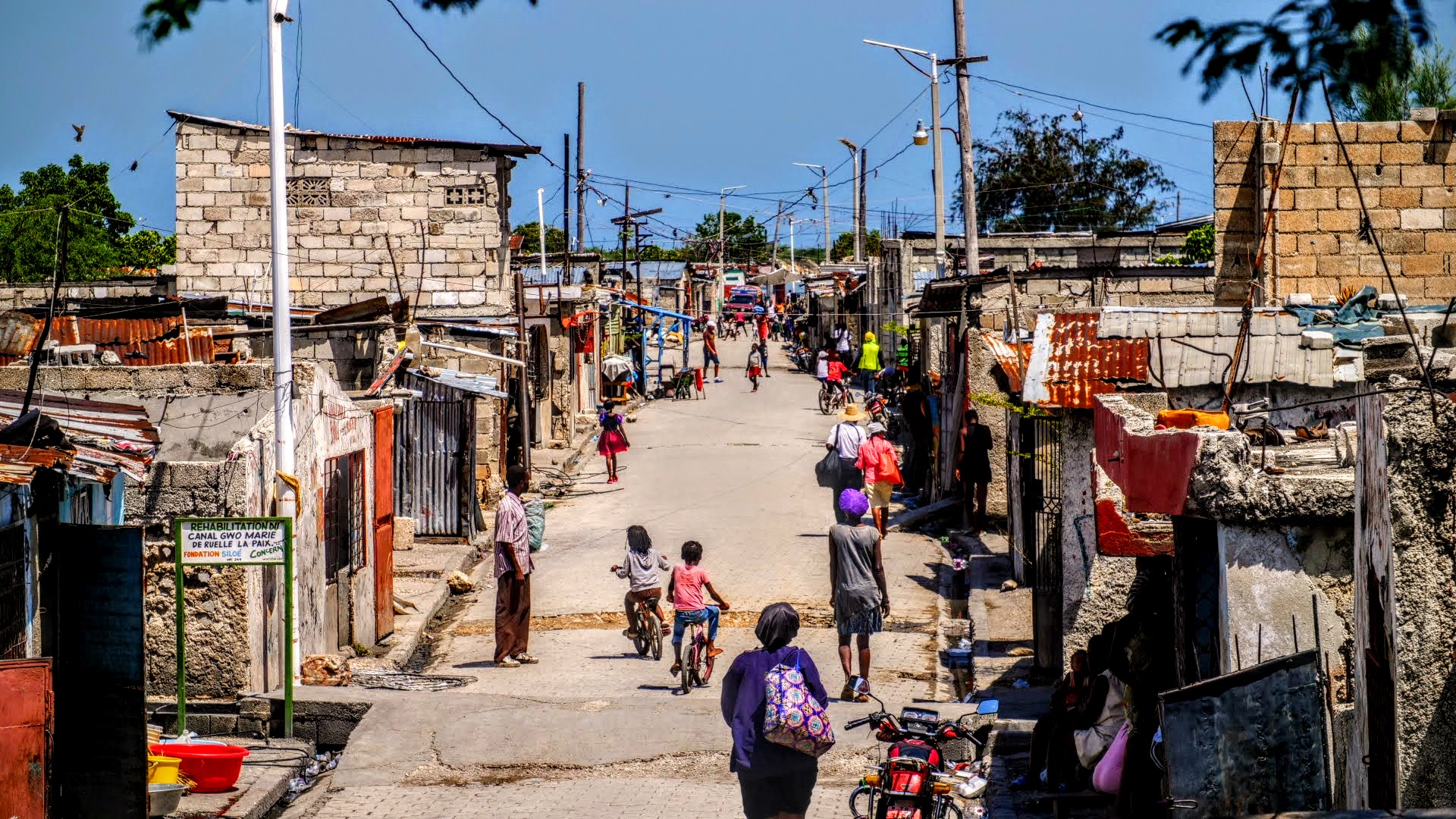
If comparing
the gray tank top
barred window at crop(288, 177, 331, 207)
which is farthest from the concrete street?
barred window at crop(288, 177, 331, 207)

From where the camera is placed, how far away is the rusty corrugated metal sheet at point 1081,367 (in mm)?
10375

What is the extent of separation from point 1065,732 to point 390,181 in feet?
56.8

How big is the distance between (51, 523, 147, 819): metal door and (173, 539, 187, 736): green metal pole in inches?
54.5

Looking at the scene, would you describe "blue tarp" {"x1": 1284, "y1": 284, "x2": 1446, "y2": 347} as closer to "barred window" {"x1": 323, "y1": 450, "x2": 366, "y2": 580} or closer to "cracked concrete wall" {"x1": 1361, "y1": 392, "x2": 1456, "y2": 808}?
"cracked concrete wall" {"x1": 1361, "y1": 392, "x2": 1456, "y2": 808}

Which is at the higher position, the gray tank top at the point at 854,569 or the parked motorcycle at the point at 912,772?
the gray tank top at the point at 854,569

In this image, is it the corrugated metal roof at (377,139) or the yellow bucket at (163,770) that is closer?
the yellow bucket at (163,770)

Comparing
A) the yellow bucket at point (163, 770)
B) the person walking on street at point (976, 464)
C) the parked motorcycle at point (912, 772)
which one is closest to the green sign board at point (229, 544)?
the yellow bucket at point (163, 770)

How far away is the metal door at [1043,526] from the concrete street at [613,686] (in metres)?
1.16

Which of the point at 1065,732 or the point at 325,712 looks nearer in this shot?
the point at 1065,732

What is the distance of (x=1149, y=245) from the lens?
3391 centimetres

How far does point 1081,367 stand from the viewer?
34.7 ft

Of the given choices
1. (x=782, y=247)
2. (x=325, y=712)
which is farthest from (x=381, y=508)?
(x=782, y=247)

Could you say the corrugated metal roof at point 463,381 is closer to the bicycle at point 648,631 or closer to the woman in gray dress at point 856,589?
the bicycle at point 648,631

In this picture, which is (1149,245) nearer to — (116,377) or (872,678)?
(872,678)
